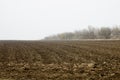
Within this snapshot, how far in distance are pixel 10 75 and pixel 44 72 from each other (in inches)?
64.5

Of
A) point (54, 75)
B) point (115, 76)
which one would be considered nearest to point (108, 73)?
point (115, 76)

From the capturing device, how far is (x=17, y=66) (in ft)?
46.6

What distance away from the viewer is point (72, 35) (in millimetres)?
112000

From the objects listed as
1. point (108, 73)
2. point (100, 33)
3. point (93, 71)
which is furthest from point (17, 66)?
point (100, 33)

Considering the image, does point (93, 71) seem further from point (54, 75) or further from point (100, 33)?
point (100, 33)

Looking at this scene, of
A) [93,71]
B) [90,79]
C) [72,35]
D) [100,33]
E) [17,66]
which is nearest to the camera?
[90,79]

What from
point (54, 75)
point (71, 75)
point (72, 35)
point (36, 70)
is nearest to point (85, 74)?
point (71, 75)

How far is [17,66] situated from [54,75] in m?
3.66

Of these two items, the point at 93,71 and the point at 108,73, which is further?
the point at 93,71

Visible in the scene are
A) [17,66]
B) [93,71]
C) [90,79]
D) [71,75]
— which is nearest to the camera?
[90,79]

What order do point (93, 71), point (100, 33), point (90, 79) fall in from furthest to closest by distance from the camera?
1. point (100, 33)
2. point (93, 71)
3. point (90, 79)

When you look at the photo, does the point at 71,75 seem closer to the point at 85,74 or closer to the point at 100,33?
the point at 85,74

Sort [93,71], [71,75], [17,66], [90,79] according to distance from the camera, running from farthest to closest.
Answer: [17,66], [93,71], [71,75], [90,79]

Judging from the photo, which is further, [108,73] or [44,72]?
[44,72]
